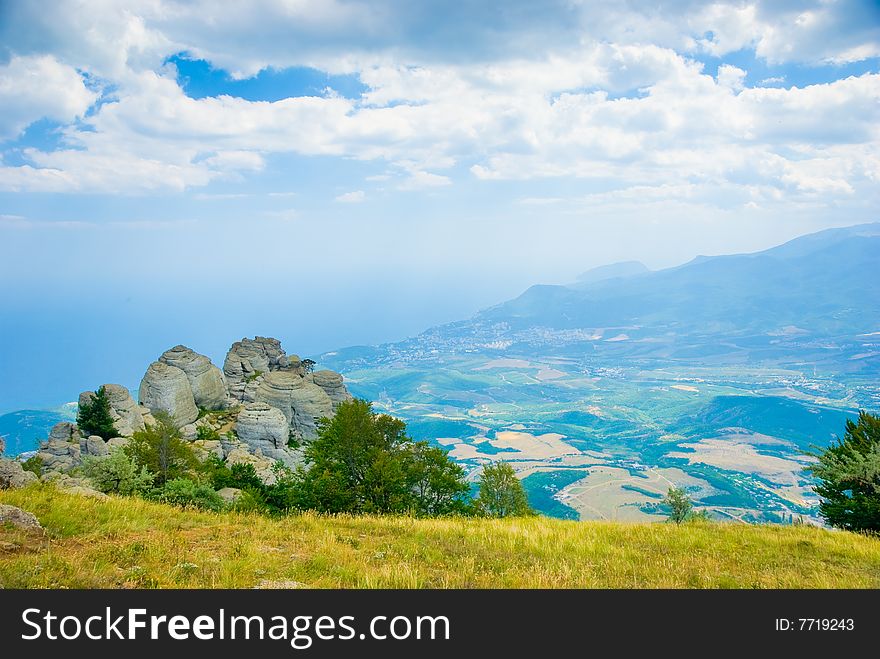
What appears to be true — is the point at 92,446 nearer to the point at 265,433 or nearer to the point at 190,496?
the point at 265,433

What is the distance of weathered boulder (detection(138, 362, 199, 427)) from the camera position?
194 ft

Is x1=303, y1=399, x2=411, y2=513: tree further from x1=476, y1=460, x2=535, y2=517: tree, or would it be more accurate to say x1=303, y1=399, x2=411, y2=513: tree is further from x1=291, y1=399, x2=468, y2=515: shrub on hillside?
Answer: x1=476, y1=460, x2=535, y2=517: tree

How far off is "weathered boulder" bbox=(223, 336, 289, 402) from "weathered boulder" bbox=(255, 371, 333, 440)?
360cm

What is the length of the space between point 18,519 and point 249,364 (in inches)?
2667

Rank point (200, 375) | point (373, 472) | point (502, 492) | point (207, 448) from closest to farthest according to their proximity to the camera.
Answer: point (373, 472)
point (502, 492)
point (207, 448)
point (200, 375)

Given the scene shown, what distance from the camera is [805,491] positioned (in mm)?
176375

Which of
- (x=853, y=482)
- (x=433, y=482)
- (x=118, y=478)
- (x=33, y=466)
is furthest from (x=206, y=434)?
(x=853, y=482)

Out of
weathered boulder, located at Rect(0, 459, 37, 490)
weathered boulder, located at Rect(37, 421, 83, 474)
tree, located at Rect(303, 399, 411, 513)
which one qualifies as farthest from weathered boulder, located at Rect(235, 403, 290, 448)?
weathered boulder, located at Rect(0, 459, 37, 490)

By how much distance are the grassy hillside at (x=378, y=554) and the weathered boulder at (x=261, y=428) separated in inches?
1673

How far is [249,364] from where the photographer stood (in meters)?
75.4

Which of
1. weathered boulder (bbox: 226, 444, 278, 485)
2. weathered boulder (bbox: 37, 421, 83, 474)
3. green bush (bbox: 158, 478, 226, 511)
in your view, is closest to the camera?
green bush (bbox: 158, 478, 226, 511)

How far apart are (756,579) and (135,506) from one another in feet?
53.2
